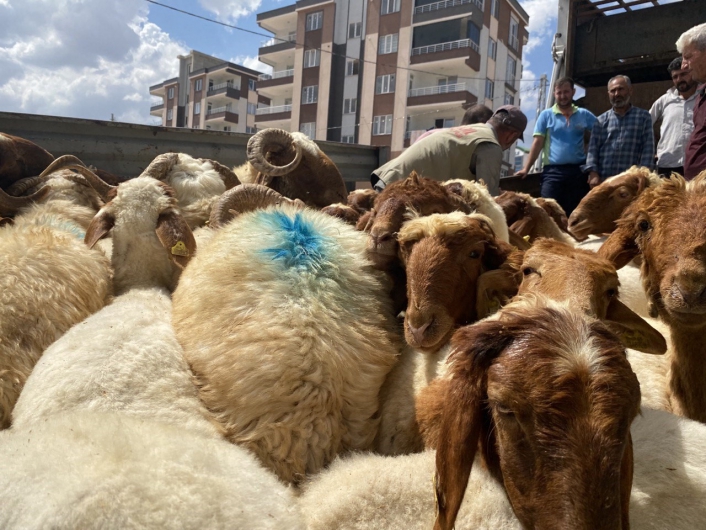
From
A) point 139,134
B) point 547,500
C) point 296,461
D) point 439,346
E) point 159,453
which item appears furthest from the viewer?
point 139,134

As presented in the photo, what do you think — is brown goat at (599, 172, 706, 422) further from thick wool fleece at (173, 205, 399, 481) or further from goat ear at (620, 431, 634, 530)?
thick wool fleece at (173, 205, 399, 481)

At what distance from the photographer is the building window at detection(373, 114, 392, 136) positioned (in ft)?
129

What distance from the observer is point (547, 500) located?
159 cm

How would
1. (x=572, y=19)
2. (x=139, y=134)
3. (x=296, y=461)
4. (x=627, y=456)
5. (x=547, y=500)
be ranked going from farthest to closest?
1. (x=572, y=19)
2. (x=139, y=134)
3. (x=296, y=461)
4. (x=627, y=456)
5. (x=547, y=500)

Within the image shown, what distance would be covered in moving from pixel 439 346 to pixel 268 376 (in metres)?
0.88

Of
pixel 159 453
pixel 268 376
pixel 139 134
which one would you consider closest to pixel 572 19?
pixel 139 134

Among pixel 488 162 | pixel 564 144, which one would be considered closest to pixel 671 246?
pixel 488 162

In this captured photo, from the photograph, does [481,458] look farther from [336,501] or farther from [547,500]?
[336,501]

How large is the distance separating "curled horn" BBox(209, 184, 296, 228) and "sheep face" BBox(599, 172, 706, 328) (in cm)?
252

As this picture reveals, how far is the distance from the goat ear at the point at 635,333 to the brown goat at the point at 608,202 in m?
2.93

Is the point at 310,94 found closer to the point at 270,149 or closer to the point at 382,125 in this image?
the point at 382,125

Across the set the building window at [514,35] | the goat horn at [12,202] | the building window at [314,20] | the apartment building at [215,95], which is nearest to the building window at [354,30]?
the building window at [314,20]

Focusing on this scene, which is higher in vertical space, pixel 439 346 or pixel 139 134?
pixel 139 134

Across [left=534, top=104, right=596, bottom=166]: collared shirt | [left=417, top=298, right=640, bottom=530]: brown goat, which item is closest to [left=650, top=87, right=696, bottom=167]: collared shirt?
[left=534, top=104, right=596, bottom=166]: collared shirt
